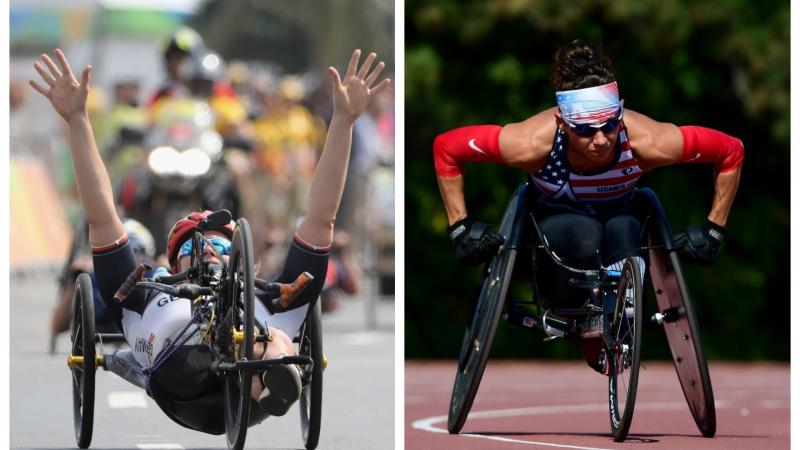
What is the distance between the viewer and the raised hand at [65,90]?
9461 mm

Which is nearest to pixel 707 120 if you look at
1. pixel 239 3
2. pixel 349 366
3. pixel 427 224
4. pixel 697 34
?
pixel 697 34

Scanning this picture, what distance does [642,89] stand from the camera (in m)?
26.7

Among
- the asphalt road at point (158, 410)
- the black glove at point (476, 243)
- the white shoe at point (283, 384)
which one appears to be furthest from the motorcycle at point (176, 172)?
the white shoe at point (283, 384)

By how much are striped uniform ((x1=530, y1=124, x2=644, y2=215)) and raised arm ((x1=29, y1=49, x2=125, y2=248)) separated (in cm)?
188

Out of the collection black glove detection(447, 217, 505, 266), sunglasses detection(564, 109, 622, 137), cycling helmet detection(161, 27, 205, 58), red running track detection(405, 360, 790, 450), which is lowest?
red running track detection(405, 360, 790, 450)

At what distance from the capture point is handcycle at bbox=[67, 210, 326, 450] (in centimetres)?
920

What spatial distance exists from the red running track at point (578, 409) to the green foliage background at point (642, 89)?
1338 mm

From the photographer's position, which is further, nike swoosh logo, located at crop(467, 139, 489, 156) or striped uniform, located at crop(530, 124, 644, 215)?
nike swoosh logo, located at crop(467, 139, 489, 156)

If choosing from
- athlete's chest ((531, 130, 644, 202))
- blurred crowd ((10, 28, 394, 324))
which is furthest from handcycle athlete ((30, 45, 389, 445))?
blurred crowd ((10, 28, 394, 324))

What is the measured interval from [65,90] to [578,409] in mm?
7600

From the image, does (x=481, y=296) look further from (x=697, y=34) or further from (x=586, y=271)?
(x=697, y=34)

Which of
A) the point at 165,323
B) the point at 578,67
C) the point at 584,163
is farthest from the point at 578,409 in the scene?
the point at 165,323

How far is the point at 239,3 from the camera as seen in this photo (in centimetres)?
4284

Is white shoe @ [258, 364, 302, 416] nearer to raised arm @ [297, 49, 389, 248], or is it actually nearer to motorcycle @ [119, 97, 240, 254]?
raised arm @ [297, 49, 389, 248]
